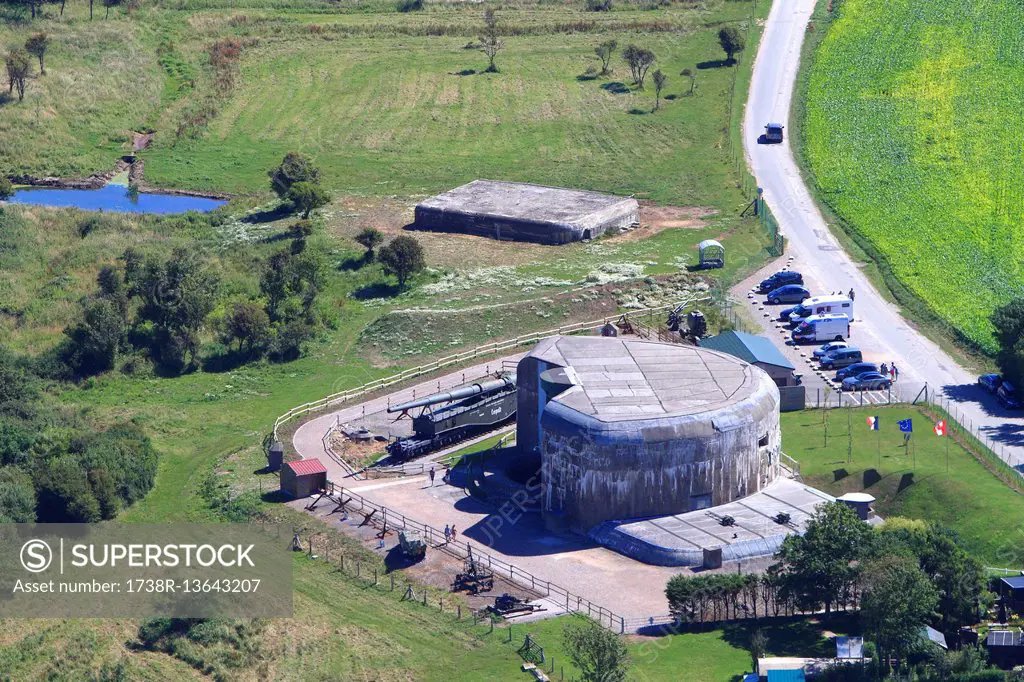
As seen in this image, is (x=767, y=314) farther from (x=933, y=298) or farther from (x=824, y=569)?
(x=824, y=569)

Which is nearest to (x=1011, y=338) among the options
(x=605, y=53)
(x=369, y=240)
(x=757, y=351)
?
(x=757, y=351)

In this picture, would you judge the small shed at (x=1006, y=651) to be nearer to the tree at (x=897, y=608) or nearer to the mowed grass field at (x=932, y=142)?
the tree at (x=897, y=608)

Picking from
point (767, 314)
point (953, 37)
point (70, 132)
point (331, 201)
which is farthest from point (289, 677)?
point (953, 37)

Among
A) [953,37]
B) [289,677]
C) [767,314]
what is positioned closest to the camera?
[289,677]

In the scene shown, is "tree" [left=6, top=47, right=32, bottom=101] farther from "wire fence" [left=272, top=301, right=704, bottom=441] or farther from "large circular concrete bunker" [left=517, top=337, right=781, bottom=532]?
"large circular concrete bunker" [left=517, top=337, right=781, bottom=532]

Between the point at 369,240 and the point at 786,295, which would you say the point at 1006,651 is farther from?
the point at 369,240

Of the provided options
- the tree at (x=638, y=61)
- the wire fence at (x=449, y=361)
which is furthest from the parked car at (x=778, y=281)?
the tree at (x=638, y=61)
